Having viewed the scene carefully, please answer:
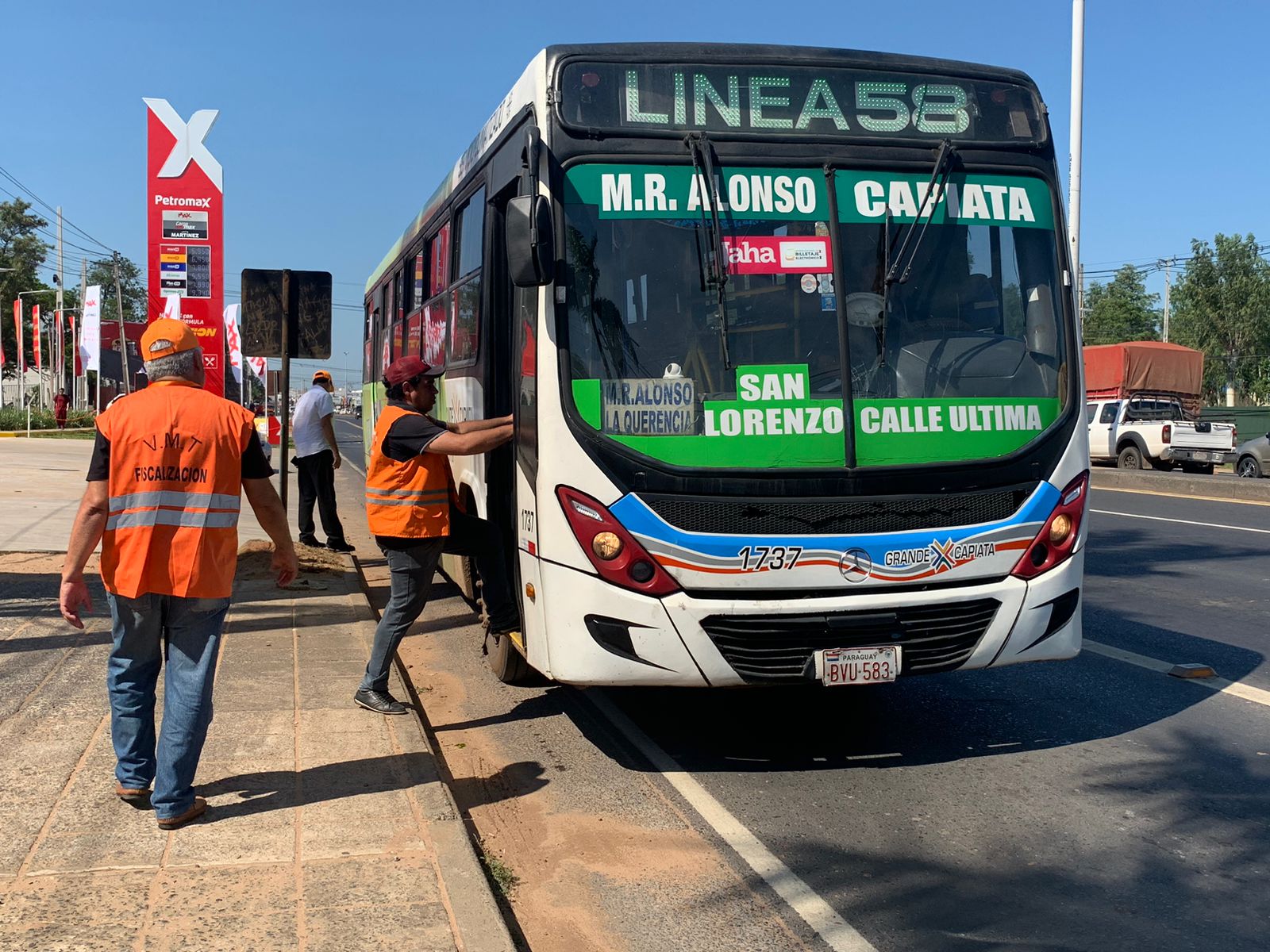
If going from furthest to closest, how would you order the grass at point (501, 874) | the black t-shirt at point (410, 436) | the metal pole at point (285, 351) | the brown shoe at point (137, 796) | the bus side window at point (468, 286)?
the metal pole at point (285, 351)
the bus side window at point (468, 286)
the black t-shirt at point (410, 436)
the brown shoe at point (137, 796)
the grass at point (501, 874)

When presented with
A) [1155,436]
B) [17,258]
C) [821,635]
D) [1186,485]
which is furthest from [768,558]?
[17,258]

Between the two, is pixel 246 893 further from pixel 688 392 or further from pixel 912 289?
pixel 912 289

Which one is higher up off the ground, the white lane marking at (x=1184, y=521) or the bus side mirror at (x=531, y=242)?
the bus side mirror at (x=531, y=242)

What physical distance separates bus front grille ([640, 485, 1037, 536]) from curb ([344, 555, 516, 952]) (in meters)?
1.49

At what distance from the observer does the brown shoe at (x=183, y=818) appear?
4.67m

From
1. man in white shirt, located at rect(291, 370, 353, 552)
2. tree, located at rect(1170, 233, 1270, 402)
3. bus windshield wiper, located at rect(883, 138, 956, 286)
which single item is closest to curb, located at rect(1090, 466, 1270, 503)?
man in white shirt, located at rect(291, 370, 353, 552)

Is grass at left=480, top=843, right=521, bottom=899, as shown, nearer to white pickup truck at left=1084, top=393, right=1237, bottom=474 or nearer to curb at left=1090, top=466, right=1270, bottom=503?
curb at left=1090, top=466, right=1270, bottom=503

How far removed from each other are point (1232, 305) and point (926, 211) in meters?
71.3

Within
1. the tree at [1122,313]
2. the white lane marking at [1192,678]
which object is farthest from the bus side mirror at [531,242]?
the tree at [1122,313]

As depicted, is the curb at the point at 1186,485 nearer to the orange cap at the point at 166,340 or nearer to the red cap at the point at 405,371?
the red cap at the point at 405,371

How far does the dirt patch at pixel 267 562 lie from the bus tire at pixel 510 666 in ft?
13.6

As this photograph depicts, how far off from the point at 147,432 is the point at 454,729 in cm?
276

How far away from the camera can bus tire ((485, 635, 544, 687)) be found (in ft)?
23.9

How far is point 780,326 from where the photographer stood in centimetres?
565
